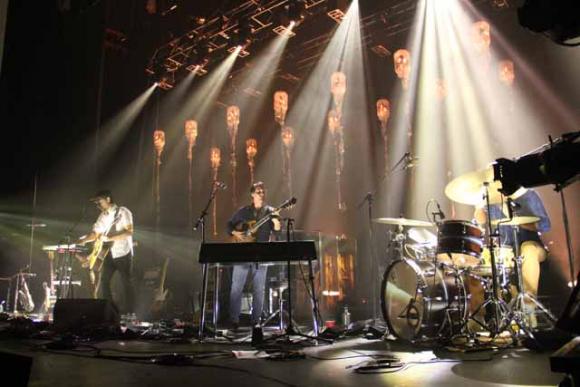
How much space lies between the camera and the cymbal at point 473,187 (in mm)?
4176

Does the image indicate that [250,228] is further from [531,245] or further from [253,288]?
[531,245]

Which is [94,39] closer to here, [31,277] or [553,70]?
[31,277]

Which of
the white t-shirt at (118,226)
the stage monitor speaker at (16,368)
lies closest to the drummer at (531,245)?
the stage monitor speaker at (16,368)

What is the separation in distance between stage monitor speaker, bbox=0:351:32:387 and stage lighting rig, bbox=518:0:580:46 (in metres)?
3.45

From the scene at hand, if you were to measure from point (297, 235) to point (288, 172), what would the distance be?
19.9ft

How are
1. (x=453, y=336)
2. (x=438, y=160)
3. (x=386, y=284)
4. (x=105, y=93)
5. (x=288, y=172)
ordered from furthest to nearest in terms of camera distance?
(x=288, y=172) → (x=105, y=93) → (x=438, y=160) → (x=386, y=284) → (x=453, y=336)

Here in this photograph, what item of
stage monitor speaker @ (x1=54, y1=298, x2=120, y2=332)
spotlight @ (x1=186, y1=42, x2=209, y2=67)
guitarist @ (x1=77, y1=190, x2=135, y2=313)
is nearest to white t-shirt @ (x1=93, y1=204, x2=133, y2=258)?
guitarist @ (x1=77, y1=190, x2=135, y2=313)

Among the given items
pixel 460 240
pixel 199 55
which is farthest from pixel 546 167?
pixel 199 55

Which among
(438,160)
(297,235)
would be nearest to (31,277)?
(297,235)

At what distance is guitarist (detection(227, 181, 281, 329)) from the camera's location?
581 centimetres

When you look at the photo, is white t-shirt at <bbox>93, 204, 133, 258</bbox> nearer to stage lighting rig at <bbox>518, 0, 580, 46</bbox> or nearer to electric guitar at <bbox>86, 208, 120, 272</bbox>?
electric guitar at <bbox>86, 208, 120, 272</bbox>

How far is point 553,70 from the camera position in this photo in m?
8.27

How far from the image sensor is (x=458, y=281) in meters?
4.70

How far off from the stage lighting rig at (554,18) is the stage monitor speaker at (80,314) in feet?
15.9
